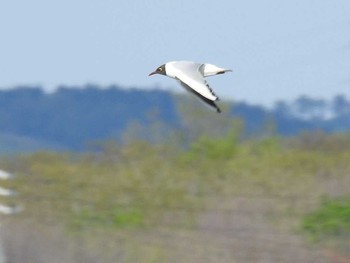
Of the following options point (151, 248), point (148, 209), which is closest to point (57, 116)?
point (148, 209)

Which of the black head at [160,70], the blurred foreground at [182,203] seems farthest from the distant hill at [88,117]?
the black head at [160,70]

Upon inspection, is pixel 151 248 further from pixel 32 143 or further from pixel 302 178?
pixel 32 143

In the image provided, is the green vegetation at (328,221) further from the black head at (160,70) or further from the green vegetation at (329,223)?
the black head at (160,70)

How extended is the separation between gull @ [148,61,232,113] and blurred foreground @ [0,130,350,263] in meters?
5.15

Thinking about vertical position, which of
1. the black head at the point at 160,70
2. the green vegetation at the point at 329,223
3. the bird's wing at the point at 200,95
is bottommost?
the bird's wing at the point at 200,95

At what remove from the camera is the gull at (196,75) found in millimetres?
3670

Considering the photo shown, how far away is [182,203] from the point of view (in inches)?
411

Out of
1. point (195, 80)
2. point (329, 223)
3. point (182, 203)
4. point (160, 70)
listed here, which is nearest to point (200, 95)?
point (195, 80)

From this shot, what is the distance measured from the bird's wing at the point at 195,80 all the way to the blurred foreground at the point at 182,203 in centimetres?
520

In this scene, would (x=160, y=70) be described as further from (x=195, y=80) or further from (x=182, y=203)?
(x=182, y=203)

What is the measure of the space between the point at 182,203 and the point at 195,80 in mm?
6690

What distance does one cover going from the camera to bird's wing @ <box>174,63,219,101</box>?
3.70 metres

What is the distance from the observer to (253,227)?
379 inches

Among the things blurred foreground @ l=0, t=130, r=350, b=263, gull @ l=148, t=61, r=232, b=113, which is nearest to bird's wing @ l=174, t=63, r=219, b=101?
gull @ l=148, t=61, r=232, b=113
